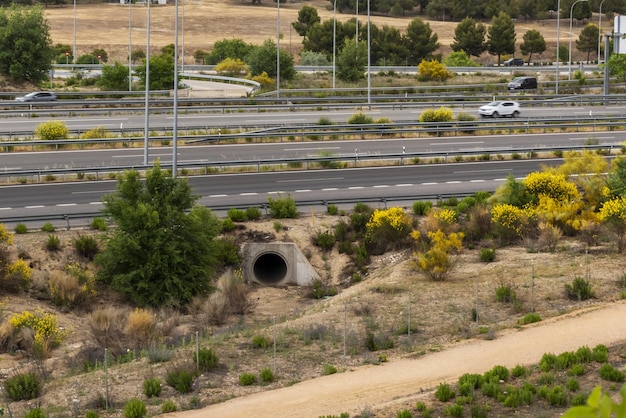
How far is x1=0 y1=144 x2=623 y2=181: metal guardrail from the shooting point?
123 ft

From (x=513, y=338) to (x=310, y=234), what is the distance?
11.0m

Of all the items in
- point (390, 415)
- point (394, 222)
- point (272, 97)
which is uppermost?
point (272, 97)

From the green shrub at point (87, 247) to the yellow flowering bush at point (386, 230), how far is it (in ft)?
25.7

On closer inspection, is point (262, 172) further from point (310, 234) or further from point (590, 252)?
point (590, 252)

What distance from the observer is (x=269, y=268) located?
108 ft

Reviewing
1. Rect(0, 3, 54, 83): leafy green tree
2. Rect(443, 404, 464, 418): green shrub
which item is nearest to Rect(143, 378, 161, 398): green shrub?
Rect(443, 404, 464, 418): green shrub

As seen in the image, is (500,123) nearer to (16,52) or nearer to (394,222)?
(394,222)

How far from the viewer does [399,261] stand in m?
30.3

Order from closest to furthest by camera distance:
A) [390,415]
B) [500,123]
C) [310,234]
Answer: [390,415], [310,234], [500,123]

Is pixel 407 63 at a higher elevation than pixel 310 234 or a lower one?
higher

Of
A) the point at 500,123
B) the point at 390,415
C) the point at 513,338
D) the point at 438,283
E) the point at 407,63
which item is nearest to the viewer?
the point at 390,415

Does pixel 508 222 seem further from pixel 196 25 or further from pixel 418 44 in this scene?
pixel 196 25

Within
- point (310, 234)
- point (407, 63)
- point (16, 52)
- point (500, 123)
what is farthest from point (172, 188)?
point (407, 63)

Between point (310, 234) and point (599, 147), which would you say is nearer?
point (310, 234)
